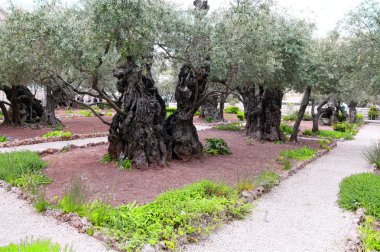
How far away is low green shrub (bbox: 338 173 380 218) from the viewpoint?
639 cm

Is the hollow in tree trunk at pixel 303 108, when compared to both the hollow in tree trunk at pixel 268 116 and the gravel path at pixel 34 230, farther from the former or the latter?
the gravel path at pixel 34 230

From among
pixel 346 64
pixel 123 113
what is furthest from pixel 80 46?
pixel 346 64

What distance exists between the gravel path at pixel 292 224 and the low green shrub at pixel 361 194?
22 centimetres

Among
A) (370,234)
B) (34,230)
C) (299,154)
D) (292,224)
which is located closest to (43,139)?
(34,230)

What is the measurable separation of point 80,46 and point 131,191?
301cm

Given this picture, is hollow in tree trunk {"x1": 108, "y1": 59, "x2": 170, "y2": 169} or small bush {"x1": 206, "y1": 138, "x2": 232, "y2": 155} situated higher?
hollow in tree trunk {"x1": 108, "y1": 59, "x2": 170, "y2": 169}

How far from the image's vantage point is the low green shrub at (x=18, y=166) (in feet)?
23.5

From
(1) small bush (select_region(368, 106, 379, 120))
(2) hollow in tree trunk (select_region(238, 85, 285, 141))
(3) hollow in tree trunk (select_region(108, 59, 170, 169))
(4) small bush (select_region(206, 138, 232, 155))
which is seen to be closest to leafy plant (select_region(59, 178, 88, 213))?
(3) hollow in tree trunk (select_region(108, 59, 170, 169))

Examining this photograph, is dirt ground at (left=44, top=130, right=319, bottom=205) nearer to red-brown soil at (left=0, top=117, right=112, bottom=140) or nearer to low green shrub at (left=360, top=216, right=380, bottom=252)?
low green shrub at (left=360, top=216, right=380, bottom=252)

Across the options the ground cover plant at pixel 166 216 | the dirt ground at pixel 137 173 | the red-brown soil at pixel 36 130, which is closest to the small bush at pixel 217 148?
the dirt ground at pixel 137 173

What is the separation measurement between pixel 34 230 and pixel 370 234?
16.2ft

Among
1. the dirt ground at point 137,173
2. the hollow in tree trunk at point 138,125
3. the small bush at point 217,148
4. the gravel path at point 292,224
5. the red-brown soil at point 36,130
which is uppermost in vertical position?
the hollow in tree trunk at point 138,125

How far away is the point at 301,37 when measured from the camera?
34.5ft

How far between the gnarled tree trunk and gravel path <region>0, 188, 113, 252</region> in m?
4.54
